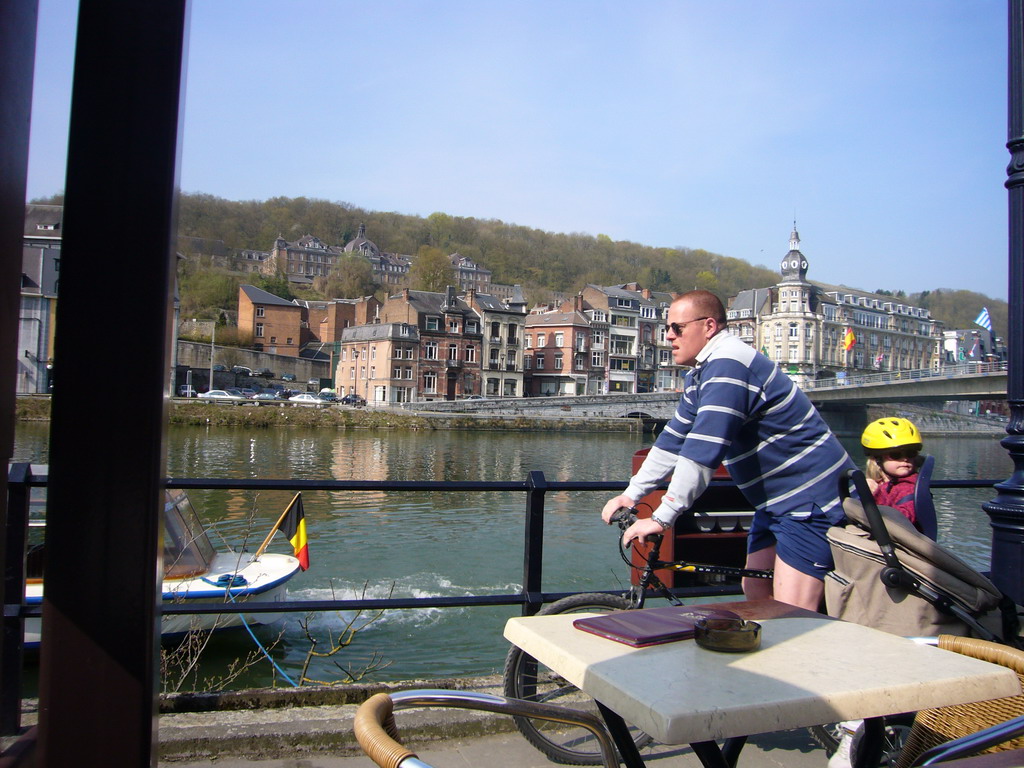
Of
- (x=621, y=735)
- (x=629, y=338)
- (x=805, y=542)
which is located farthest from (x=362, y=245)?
(x=621, y=735)

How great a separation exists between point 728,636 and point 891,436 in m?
1.83

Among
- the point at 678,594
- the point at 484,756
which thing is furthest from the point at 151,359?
the point at 678,594

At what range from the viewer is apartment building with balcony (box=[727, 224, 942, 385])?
84.7 metres

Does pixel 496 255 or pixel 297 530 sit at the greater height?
pixel 496 255

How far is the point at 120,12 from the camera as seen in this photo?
3.95 ft

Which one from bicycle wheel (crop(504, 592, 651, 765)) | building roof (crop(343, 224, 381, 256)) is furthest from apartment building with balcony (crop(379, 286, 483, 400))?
bicycle wheel (crop(504, 592, 651, 765))

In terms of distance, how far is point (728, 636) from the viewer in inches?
63.2

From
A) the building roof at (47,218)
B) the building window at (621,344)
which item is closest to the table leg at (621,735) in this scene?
the building roof at (47,218)

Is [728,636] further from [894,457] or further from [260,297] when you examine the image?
[260,297]

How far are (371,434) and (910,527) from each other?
46909 mm

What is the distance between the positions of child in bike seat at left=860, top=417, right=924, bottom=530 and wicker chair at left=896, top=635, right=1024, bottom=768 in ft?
3.42

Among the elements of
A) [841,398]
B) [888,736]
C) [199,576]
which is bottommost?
[199,576]

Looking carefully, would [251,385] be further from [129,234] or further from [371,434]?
[129,234]

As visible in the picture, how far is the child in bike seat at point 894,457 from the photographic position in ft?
10.0
